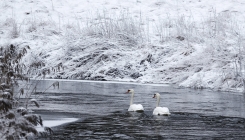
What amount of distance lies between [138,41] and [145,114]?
14883 mm

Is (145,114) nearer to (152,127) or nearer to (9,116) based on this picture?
(152,127)

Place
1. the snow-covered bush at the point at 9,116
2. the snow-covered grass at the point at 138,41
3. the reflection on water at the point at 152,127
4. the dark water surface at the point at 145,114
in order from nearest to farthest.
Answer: the snow-covered bush at the point at 9,116
the reflection on water at the point at 152,127
the dark water surface at the point at 145,114
the snow-covered grass at the point at 138,41

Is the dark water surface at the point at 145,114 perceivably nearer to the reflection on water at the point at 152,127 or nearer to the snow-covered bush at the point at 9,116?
the reflection on water at the point at 152,127

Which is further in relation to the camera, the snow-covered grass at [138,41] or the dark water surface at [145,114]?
the snow-covered grass at [138,41]

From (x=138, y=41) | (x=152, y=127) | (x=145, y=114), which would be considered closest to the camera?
(x=152, y=127)

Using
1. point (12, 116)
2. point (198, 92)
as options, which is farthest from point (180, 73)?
point (12, 116)

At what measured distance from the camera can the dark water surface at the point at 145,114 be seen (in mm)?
10477

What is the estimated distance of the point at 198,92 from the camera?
784 inches

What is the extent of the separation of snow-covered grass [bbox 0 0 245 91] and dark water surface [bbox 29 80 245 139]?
8.46 feet

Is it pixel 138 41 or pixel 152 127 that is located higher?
pixel 138 41

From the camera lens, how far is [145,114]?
46.7 ft

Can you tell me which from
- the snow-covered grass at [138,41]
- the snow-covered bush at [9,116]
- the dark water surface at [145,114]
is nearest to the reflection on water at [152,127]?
the dark water surface at [145,114]

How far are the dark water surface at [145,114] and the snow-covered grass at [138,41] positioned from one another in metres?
2.58

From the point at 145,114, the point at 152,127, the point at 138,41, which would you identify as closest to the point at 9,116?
the point at 152,127
